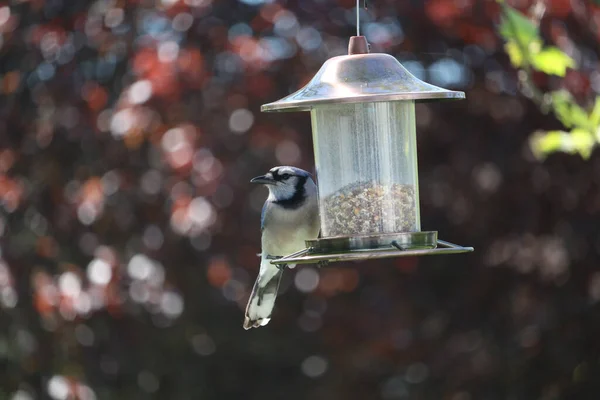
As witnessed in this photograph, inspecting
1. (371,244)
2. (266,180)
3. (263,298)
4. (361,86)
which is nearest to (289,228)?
(266,180)

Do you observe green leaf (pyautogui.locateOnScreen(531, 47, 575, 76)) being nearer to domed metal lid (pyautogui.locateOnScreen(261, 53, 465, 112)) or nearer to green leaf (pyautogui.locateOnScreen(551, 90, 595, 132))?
green leaf (pyautogui.locateOnScreen(551, 90, 595, 132))

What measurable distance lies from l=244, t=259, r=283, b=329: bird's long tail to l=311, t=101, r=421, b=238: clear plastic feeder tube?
2.73 feet

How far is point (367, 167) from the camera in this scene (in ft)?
11.7

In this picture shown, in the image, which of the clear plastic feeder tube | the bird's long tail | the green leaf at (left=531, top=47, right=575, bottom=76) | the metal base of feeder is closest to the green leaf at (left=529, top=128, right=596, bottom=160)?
the green leaf at (left=531, top=47, right=575, bottom=76)

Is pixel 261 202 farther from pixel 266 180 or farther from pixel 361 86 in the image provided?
pixel 361 86

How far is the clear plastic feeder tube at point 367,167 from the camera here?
3.55m

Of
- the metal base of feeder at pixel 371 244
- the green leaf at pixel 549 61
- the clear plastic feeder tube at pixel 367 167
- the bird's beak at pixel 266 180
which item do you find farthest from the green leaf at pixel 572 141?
the bird's beak at pixel 266 180

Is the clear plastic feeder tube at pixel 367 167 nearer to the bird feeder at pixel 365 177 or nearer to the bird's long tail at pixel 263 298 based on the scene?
the bird feeder at pixel 365 177

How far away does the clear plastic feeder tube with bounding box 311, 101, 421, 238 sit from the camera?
3.55 meters

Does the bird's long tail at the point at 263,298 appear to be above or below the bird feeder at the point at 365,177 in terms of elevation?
below

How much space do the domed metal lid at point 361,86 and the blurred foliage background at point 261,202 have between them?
2.45m

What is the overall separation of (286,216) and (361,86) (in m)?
1.16

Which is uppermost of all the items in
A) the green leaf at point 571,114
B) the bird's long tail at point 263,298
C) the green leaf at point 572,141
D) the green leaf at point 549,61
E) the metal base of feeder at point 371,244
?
the green leaf at point 549,61

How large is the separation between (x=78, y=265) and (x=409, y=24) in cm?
245
